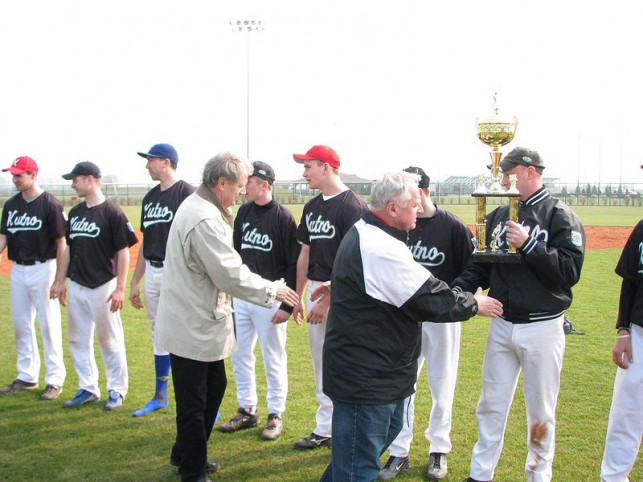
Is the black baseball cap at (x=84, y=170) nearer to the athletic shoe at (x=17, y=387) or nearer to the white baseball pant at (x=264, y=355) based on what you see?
the white baseball pant at (x=264, y=355)

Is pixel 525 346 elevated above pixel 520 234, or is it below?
below

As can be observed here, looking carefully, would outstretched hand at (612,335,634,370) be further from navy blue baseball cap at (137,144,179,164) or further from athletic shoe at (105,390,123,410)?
athletic shoe at (105,390,123,410)

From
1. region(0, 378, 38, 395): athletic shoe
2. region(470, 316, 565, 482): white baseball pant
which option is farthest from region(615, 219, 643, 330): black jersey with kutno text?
region(0, 378, 38, 395): athletic shoe

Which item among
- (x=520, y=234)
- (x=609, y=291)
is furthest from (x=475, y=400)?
(x=609, y=291)

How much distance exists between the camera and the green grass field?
4473 mm

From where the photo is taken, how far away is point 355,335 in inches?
121

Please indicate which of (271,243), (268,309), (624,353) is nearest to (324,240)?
(271,243)

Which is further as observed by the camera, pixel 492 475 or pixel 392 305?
pixel 492 475

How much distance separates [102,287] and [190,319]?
7.32 ft

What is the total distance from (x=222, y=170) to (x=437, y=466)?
250 centimetres

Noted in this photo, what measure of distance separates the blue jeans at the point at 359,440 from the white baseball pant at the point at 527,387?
1.16 metres

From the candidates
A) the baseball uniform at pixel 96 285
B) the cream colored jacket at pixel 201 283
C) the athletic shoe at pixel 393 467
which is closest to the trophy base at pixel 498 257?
the cream colored jacket at pixel 201 283

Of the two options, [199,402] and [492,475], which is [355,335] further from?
[492,475]

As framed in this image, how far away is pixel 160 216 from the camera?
5574mm
